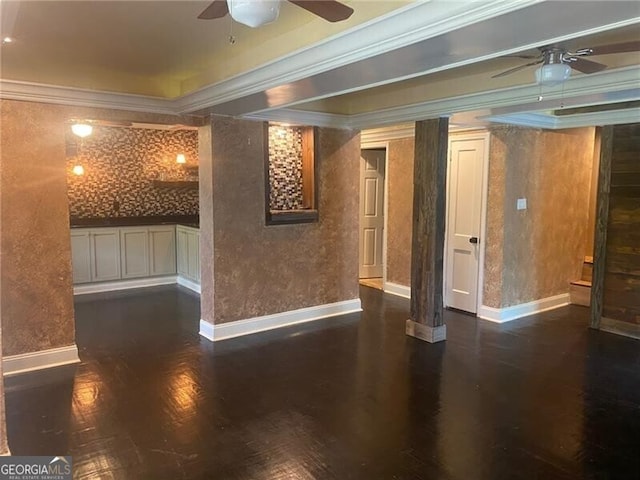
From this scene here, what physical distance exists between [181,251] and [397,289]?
315cm

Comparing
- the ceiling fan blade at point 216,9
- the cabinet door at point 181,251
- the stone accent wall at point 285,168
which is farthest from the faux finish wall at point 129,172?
the ceiling fan blade at point 216,9

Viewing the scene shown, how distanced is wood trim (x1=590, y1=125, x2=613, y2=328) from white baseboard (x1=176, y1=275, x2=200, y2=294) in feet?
15.9

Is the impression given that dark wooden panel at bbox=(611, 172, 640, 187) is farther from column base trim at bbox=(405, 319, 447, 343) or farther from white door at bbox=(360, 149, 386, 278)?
white door at bbox=(360, 149, 386, 278)

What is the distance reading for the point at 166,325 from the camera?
17.3 ft

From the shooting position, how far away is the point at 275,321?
5.24m

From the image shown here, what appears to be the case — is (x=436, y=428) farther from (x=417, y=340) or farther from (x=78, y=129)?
(x=78, y=129)

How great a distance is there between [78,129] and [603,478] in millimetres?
5552

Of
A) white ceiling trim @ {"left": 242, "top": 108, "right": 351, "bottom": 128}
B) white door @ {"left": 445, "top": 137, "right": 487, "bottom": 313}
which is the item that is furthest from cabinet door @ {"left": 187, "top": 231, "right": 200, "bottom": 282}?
white door @ {"left": 445, "top": 137, "right": 487, "bottom": 313}

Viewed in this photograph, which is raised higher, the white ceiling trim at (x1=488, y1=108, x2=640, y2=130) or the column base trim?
the white ceiling trim at (x1=488, y1=108, x2=640, y2=130)

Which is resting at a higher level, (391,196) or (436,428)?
(391,196)

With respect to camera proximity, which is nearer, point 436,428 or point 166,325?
point 436,428

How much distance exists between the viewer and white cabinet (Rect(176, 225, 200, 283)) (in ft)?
21.9

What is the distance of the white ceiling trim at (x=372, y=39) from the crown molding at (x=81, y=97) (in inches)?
45.2

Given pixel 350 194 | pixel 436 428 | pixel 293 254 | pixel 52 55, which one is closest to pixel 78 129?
pixel 52 55
